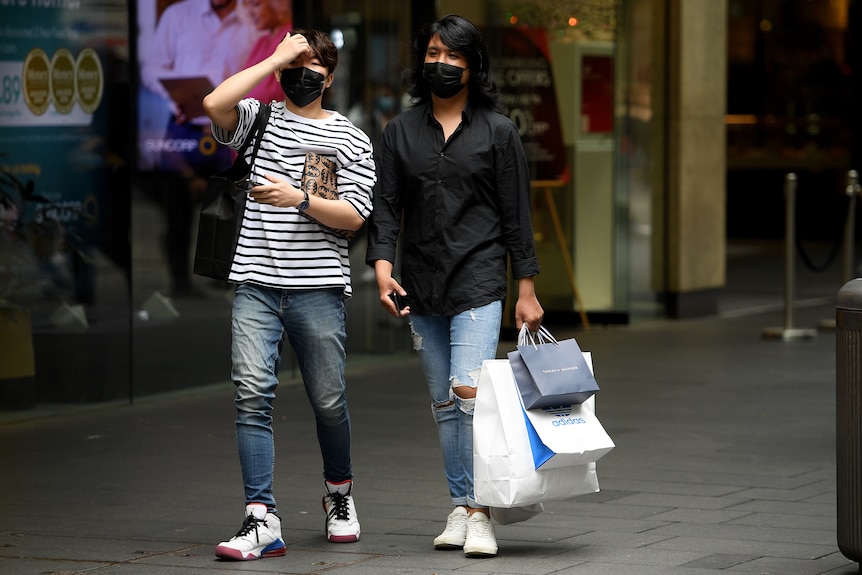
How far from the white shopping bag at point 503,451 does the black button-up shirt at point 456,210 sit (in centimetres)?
35

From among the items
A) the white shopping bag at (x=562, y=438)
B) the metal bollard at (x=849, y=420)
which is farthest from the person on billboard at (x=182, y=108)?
the metal bollard at (x=849, y=420)

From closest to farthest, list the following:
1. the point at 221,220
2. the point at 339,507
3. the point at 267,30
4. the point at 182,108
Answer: the point at 221,220
the point at 339,507
the point at 182,108
the point at 267,30

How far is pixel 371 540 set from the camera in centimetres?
589

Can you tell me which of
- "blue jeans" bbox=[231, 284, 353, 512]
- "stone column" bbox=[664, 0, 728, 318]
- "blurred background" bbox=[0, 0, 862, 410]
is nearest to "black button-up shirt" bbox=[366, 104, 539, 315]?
"blue jeans" bbox=[231, 284, 353, 512]

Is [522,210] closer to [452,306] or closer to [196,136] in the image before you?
[452,306]

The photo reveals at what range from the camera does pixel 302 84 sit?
5.55 metres

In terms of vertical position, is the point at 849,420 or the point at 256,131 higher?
the point at 256,131

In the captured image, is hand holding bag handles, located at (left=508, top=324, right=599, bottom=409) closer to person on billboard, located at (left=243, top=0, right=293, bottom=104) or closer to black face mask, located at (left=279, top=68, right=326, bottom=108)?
black face mask, located at (left=279, top=68, right=326, bottom=108)

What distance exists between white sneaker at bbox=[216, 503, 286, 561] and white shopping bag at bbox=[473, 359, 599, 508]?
74cm

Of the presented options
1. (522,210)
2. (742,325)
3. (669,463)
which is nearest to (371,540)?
(522,210)

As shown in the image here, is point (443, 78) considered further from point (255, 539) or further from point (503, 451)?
point (255, 539)

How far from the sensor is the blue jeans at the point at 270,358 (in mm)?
5535

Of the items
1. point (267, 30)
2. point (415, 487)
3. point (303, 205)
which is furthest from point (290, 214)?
point (267, 30)

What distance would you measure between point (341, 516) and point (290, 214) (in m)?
1.14
